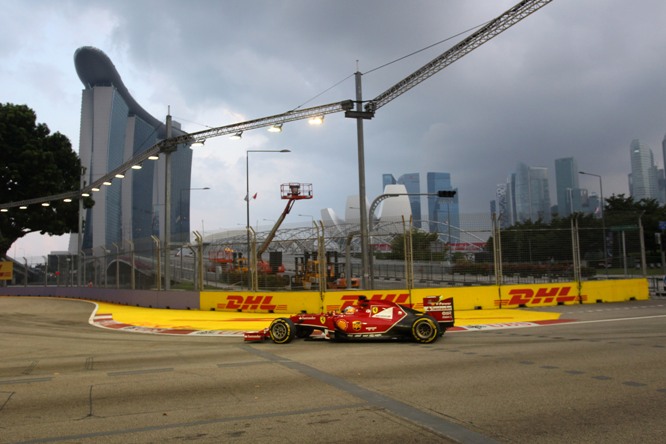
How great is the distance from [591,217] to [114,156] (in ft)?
525

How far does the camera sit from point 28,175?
149 ft

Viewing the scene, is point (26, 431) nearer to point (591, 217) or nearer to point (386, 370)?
point (386, 370)

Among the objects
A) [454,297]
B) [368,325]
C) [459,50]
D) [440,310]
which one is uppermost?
[459,50]

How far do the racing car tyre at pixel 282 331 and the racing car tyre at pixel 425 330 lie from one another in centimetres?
278

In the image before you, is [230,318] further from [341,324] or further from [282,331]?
[341,324]

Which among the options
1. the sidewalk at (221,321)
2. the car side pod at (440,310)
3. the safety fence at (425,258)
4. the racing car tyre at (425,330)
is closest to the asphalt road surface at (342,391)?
the racing car tyre at (425,330)

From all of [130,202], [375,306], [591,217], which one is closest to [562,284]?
→ [591,217]

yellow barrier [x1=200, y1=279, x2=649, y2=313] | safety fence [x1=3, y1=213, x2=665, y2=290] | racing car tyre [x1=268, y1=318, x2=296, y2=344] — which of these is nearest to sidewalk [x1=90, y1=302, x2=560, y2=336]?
yellow barrier [x1=200, y1=279, x2=649, y2=313]

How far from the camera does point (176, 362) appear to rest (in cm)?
898

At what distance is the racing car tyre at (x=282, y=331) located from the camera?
11305 mm

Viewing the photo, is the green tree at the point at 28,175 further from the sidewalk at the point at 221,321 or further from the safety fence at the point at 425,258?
the sidewalk at the point at 221,321

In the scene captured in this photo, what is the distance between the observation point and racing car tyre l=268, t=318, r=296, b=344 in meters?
11.3

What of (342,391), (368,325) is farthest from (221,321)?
(342,391)

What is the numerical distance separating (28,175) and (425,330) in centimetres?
4615
